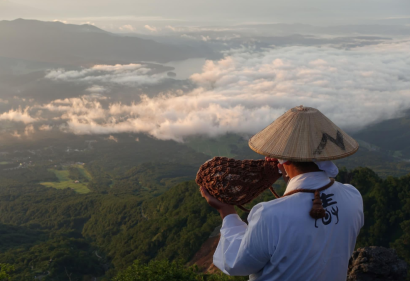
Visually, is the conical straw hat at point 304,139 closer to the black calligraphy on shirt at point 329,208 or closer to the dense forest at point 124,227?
the black calligraphy on shirt at point 329,208

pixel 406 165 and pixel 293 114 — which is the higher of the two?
pixel 293 114

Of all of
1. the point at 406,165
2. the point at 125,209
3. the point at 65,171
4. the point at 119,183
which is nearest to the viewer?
the point at 125,209

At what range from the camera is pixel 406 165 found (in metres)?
151

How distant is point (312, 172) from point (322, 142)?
1.02 feet

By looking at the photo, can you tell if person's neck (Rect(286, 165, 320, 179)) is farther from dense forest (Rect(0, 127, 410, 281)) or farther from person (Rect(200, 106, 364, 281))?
dense forest (Rect(0, 127, 410, 281))

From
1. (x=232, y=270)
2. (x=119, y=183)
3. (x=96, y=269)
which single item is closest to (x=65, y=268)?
(x=96, y=269)

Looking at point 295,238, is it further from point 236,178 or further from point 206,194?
point 206,194

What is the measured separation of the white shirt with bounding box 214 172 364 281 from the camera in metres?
2.76

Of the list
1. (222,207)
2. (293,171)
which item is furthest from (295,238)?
(222,207)

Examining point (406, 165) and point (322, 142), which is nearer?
point (322, 142)

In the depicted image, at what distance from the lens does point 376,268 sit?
13.8m

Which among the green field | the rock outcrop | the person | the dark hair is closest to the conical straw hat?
the person

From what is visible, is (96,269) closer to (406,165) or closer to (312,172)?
(312,172)

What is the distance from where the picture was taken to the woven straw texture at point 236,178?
3398 millimetres
